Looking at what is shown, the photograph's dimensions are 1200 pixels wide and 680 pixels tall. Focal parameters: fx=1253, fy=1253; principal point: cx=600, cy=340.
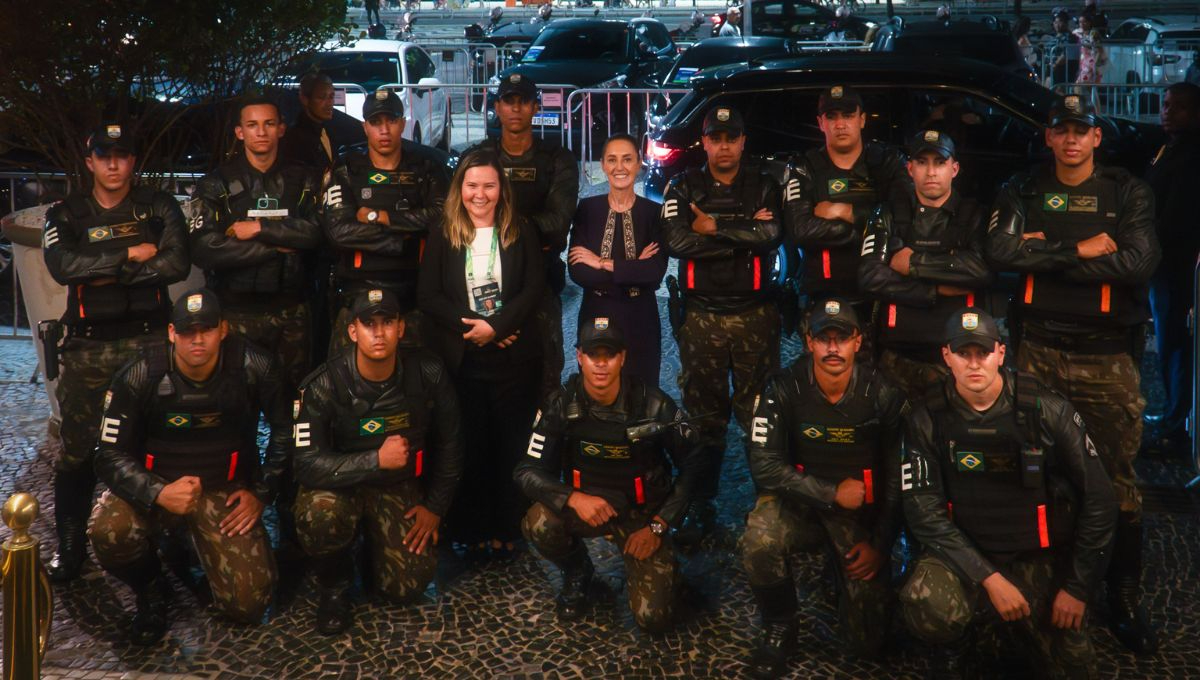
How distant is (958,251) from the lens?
5.19m

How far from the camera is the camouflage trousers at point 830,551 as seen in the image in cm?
460

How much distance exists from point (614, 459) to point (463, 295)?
1.01 meters

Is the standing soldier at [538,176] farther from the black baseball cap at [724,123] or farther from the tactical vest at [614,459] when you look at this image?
the tactical vest at [614,459]

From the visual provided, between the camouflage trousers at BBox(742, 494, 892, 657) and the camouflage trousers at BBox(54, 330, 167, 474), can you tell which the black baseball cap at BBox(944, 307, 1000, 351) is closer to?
the camouflage trousers at BBox(742, 494, 892, 657)

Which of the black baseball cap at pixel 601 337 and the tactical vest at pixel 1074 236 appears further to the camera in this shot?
the tactical vest at pixel 1074 236

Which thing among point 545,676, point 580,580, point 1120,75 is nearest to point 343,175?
point 580,580

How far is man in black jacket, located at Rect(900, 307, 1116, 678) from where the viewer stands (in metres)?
4.29

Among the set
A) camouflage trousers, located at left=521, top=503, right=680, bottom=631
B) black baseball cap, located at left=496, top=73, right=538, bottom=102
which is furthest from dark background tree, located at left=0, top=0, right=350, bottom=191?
camouflage trousers, located at left=521, top=503, right=680, bottom=631

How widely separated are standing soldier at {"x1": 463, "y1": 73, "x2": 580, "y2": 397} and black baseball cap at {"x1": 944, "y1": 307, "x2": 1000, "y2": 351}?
198 cm

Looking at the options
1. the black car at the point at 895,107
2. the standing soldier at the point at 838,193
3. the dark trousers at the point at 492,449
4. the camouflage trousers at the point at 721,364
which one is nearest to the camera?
the dark trousers at the point at 492,449

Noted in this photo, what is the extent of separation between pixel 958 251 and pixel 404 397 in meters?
2.36

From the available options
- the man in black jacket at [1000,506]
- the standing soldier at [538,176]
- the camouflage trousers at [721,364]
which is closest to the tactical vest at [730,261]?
the camouflage trousers at [721,364]

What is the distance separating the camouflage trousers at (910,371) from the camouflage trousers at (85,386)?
3.13 metres

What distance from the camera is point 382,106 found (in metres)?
5.83
